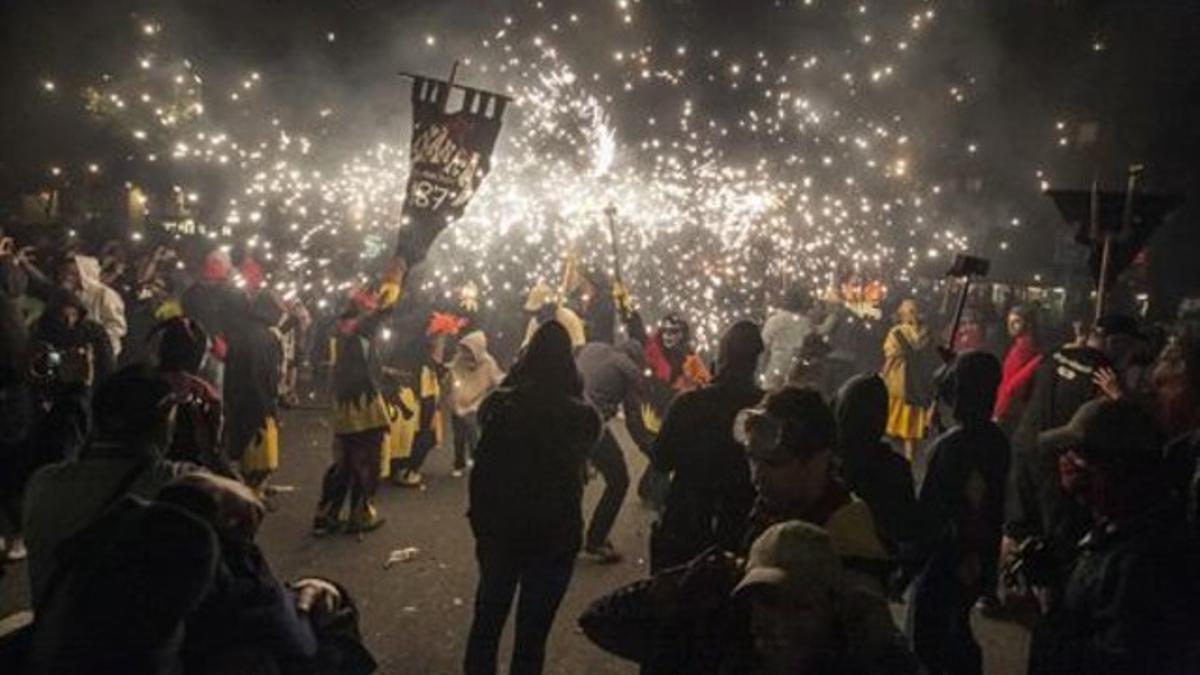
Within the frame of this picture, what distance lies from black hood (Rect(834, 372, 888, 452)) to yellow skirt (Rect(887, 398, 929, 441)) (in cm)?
768

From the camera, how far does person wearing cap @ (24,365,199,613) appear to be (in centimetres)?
294

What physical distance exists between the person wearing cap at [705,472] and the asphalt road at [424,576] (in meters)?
0.78

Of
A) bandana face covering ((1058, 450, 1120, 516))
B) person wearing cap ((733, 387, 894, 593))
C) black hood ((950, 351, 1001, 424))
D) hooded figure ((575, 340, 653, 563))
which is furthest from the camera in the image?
hooded figure ((575, 340, 653, 563))

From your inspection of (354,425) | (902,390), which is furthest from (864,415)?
(902,390)

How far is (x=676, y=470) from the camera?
15.9 feet

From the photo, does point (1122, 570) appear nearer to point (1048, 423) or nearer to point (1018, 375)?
point (1048, 423)

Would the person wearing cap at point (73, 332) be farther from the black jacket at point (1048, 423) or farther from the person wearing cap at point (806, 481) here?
the black jacket at point (1048, 423)

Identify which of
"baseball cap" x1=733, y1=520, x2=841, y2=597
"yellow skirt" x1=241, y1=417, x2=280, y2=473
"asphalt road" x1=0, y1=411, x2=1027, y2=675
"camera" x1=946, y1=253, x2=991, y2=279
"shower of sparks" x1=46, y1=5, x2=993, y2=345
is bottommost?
"asphalt road" x1=0, y1=411, x2=1027, y2=675

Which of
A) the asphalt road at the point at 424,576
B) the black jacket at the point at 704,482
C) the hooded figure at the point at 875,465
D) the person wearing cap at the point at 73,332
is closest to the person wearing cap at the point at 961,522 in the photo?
Answer: the hooded figure at the point at 875,465

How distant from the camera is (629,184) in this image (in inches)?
669

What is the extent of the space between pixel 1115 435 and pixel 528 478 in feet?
8.57

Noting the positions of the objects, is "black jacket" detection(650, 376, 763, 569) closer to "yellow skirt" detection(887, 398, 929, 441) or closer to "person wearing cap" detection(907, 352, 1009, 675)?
"person wearing cap" detection(907, 352, 1009, 675)

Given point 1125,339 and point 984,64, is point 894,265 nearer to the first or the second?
point 984,64

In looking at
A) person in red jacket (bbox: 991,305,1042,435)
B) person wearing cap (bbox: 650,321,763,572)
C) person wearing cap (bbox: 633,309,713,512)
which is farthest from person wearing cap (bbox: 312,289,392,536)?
person in red jacket (bbox: 991,305,1042,435)
